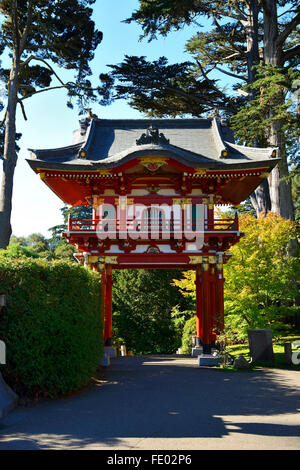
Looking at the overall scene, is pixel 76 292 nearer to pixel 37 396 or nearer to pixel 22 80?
pixel 37 396

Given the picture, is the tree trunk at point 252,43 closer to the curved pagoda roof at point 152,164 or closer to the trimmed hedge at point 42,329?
the curved pagoda roof at point 152,164

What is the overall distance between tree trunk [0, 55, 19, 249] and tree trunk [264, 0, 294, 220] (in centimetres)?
1476

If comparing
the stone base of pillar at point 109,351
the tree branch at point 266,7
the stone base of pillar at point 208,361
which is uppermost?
the tree branch at point 266,7

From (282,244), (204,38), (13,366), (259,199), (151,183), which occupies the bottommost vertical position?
(13,366)

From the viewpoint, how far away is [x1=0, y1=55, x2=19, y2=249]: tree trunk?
20594 millimetres

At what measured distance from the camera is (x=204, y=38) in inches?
1100

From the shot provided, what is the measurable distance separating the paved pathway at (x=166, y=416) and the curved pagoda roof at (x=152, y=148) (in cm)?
807

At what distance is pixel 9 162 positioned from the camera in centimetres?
2177

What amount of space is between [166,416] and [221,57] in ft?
92.8

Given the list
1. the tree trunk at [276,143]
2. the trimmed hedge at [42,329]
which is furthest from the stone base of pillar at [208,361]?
the tree trunk at [276,143]

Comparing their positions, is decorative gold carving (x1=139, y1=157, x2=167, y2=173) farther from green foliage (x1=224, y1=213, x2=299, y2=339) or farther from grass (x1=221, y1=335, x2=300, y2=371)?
grass (x1=221, y1=335, x2=300, y2=371)

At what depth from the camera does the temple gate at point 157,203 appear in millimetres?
15484
